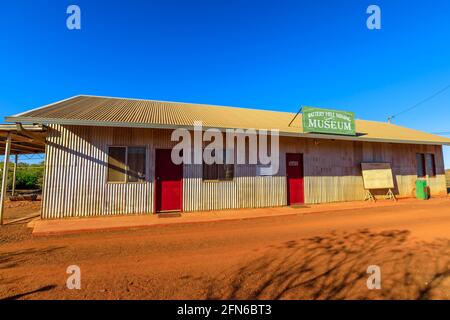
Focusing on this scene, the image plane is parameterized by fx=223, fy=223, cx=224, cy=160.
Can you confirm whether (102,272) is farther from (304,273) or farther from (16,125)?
(16,125)

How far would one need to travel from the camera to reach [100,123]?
7281 millimetres

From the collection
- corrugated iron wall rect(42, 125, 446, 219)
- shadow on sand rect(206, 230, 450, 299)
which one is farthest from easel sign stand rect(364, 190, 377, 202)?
shadow on sand rect(206, 230, 450, 299)

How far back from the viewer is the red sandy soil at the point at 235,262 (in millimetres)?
3125

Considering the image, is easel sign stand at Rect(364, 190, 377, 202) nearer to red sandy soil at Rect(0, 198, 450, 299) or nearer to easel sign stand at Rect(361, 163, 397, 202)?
easel sign stand at Rect(361, 163, 397, 202)

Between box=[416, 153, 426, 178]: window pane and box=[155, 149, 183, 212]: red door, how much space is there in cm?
1475

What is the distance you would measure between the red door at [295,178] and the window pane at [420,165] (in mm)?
8886

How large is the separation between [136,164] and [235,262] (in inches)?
230

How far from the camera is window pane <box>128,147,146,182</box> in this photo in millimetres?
8422

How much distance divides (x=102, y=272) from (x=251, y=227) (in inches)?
167

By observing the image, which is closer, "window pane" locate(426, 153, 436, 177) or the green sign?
the green sign

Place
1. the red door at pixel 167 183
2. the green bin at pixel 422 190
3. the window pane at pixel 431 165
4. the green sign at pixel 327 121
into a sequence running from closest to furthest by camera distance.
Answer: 1. the red door at pixel 167 183
2. the green sign at pixel 327 121
3. the green bin at pixel 422 190
4. the window pane at pixel 431 165

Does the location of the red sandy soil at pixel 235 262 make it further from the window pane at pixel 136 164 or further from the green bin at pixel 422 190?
the green bin at pixel 422 190

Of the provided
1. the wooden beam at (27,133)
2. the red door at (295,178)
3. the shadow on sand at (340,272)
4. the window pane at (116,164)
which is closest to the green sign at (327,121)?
the red door at (295,178)
